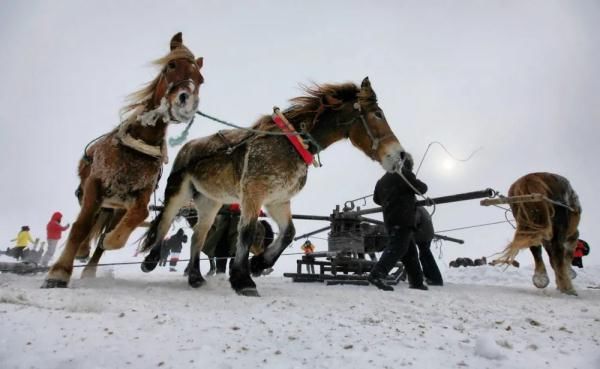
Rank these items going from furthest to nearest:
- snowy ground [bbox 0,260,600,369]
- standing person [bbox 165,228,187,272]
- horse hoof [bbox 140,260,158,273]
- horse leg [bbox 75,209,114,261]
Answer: standing person [bbox 165,228,187,272] → horse leg [bbox 75,209,114,261] → horse hoof [bbox 140,260,158,273] → snowy ground [bbox 0,260,600,369]

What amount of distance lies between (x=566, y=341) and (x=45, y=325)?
2.89m

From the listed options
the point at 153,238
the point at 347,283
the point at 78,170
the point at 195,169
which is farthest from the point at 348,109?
the point at 78,170

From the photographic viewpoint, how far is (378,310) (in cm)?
281

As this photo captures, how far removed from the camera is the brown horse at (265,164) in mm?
3746

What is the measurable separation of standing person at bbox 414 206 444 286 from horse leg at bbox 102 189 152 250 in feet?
14.0

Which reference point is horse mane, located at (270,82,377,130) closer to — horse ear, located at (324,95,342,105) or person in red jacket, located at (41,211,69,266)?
horse ear, located at (324,95,342,105)

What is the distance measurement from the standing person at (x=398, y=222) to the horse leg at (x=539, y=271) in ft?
6.75

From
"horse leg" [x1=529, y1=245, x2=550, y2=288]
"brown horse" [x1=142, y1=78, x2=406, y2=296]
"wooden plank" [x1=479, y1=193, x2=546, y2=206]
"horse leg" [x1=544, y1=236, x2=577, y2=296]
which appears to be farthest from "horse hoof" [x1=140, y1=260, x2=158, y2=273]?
"horse leg" [x1=544, y1=236, x2=577, y2=296]

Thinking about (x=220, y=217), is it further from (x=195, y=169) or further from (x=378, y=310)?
(x=378, y=310)

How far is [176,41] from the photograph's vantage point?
434 centimetres

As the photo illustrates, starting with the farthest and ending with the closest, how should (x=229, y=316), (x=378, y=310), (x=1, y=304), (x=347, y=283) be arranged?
(x=347, y=283) < (x=378, y=310) < (x=229, y=316) < (x=1, y=304)

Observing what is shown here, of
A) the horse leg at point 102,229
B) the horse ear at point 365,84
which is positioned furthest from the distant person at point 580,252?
the horse leg at point 102,229

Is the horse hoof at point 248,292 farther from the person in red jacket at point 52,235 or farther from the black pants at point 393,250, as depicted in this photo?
the person in red jacket at point 52,235

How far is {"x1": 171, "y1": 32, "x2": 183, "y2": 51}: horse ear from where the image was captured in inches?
169
